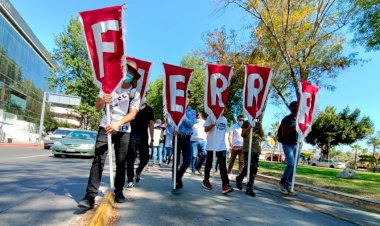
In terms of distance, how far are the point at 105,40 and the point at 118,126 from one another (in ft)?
3.91

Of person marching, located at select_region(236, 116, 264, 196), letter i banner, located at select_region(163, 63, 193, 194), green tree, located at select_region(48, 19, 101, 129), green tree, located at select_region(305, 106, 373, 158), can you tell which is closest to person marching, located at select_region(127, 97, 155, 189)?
letter i banner, located at select_region(163, 63, 193, 194)

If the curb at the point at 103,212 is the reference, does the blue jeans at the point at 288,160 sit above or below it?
above

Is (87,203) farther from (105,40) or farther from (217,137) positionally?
(217,137)

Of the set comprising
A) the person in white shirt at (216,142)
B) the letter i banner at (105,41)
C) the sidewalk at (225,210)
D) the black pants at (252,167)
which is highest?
the letter i banner at (105,41)

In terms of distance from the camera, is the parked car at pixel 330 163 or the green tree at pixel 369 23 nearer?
the green tree at pixel 369 23

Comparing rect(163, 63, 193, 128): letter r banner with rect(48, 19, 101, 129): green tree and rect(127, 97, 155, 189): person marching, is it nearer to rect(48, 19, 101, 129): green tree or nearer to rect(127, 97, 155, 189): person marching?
rect(127, 97, 155, 189): person marching

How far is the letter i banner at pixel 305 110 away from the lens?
8523 mm

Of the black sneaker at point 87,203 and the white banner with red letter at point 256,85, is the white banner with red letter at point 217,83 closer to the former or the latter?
the white banner with red letter at point 256,85

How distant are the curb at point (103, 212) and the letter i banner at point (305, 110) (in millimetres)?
4615

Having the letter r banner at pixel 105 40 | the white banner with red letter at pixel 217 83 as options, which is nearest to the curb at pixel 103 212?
the letter r banner at pixel 105 40

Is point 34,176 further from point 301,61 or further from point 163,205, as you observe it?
point 301,61

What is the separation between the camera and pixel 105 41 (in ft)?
17.0

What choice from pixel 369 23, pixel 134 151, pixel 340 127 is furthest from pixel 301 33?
pixel 340 127

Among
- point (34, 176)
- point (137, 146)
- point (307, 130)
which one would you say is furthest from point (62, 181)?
point (307, 130)
